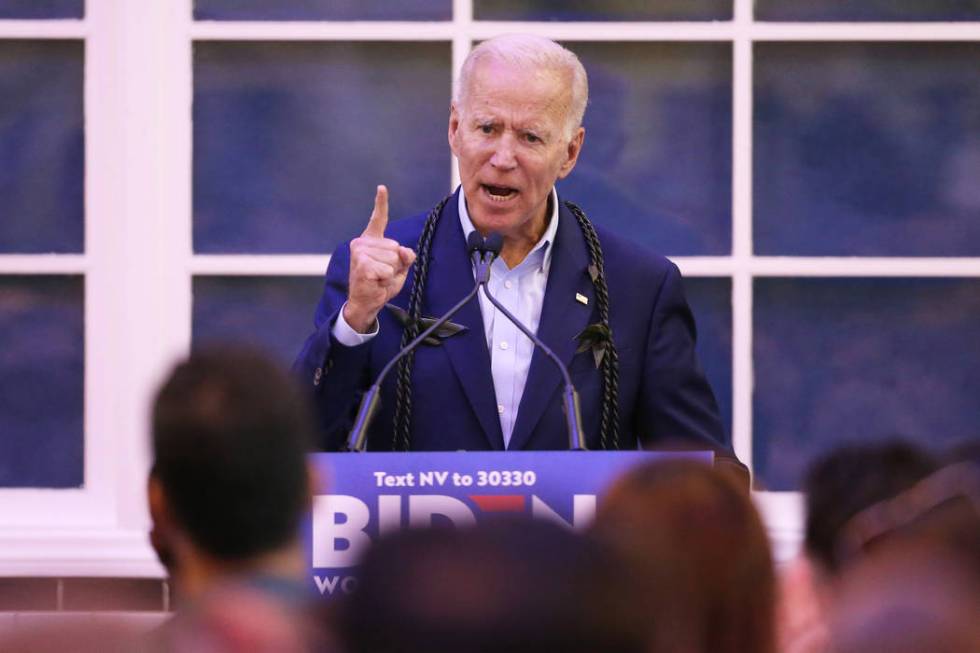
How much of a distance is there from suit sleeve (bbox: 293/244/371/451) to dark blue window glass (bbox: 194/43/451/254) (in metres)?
1.49

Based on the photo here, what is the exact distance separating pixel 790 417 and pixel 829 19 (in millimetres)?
1112

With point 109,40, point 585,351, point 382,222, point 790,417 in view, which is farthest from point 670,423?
point 109,40

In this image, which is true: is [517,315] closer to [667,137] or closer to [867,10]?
[667,137]

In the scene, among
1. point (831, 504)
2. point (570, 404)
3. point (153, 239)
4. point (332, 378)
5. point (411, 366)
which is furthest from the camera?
point (153, 239)

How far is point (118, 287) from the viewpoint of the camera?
15.9 ft

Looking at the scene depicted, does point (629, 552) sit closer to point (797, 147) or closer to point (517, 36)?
point (517, 36)

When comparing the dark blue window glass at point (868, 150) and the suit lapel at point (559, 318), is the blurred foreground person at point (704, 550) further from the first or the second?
the dark blue window glass at point (868, 150)

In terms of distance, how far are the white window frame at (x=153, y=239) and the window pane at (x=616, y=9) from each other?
0.10 ft

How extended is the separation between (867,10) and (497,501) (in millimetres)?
2537

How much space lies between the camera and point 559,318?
12.3 ft

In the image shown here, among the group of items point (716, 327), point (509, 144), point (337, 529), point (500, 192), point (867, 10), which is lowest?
point (337, 529)

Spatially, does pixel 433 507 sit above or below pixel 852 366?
below

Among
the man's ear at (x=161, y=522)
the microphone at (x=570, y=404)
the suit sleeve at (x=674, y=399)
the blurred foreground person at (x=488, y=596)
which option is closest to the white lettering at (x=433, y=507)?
the microphone at (x=570, y=404)

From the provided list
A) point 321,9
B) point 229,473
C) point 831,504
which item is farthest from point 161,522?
point 321,9
